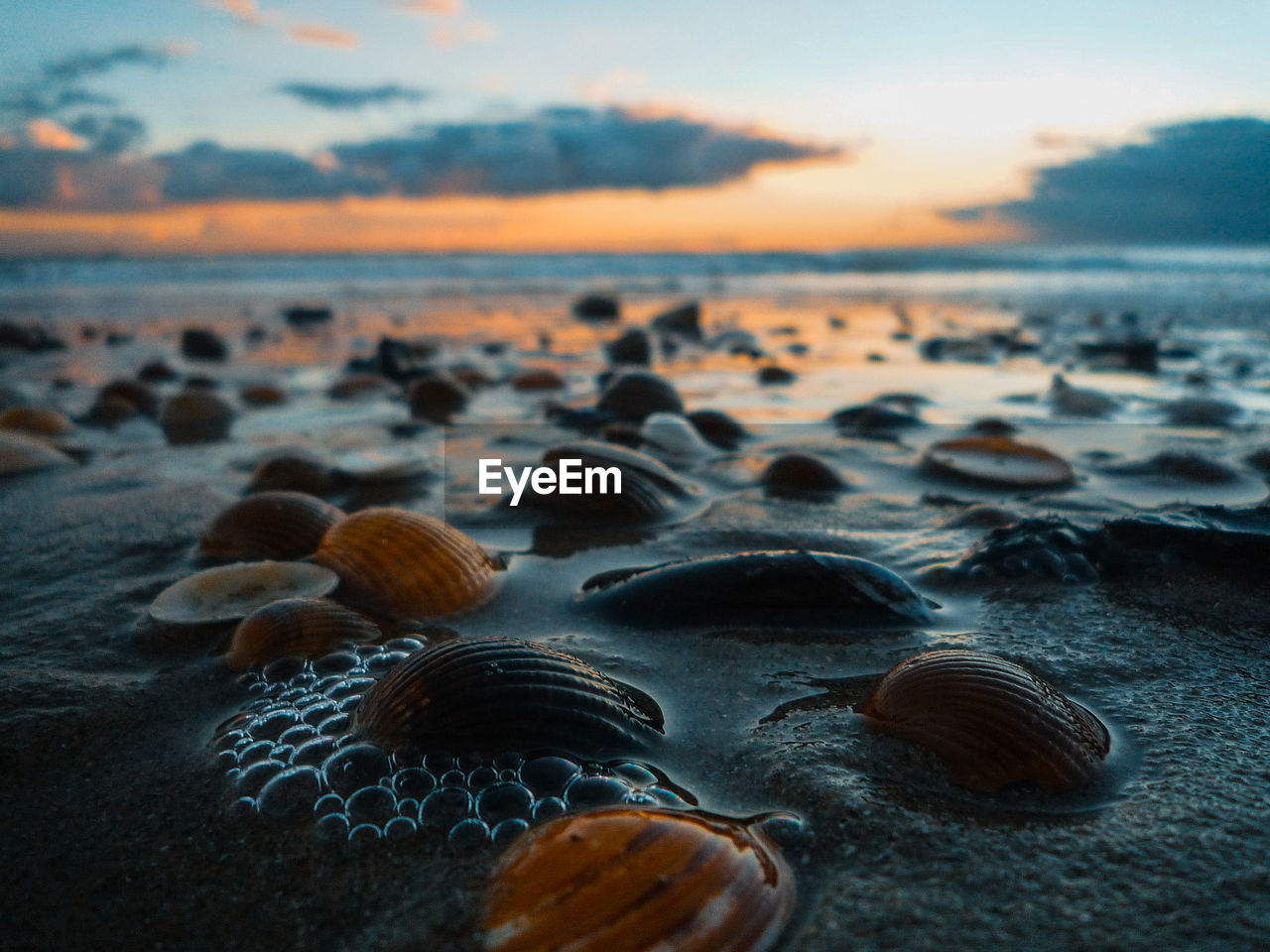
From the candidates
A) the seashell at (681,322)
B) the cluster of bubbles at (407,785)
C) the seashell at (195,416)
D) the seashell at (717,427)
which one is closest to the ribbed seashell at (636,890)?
the cluster of bubbles at (407,785)

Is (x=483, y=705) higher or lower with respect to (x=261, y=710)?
higher

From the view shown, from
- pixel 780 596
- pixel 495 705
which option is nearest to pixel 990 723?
pixel 780 596

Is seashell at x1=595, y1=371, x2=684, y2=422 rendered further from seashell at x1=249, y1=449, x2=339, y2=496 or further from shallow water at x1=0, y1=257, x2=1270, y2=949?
seashell at x1=249, y1=449, x2=339, y2=496

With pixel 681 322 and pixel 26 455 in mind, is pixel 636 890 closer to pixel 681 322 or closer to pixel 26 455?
pixel 26 455

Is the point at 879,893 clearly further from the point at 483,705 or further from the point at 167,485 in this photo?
the point at 167,485

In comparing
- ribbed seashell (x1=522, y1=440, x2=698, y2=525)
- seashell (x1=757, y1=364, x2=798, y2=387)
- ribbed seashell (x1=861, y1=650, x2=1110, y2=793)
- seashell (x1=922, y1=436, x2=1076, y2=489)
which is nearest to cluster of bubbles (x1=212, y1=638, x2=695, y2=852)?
ribbed seashell (x1=861, y1=650, x2=1110, y2=793)

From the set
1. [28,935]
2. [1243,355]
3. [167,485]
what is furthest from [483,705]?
[1243,355]
